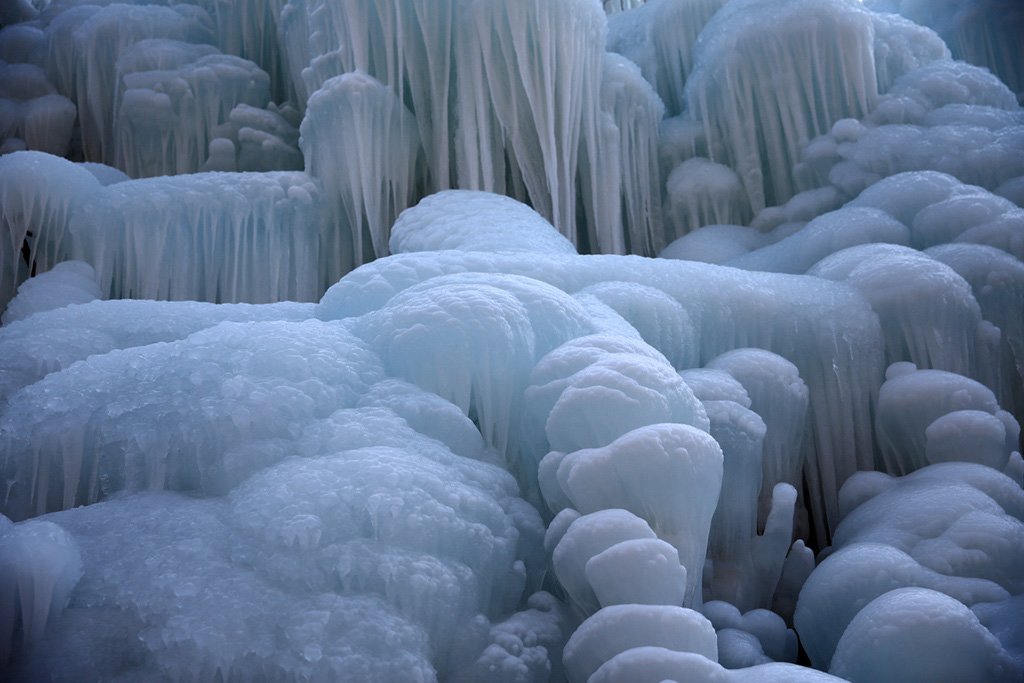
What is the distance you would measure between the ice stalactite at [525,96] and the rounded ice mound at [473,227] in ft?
1.52

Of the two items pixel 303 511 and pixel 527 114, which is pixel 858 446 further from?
pixel 527 114

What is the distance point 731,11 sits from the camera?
657cm

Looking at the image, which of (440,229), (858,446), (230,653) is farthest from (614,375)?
(440,229)

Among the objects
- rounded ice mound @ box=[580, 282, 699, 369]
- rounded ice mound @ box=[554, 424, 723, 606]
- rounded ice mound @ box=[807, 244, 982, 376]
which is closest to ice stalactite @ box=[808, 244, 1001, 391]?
rounded ice mound @ box=[807, 244, 982, 376]

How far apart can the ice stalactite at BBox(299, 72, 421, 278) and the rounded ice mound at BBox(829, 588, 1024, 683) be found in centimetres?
423

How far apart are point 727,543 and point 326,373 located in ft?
5.95

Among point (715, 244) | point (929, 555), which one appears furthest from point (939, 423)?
point (715, 244)

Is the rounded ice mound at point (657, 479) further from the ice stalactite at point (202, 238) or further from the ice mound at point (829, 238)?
the ice stalactite at point (202, 238)

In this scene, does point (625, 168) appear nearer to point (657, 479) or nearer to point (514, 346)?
point (514, 346)

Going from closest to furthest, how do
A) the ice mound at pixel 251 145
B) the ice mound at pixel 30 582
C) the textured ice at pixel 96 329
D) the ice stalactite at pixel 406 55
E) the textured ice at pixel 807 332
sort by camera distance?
1. the ice mound at pixel 30 582
2. the textured ice at pixel 96 329
3. the textured ice at pixel 807 332
4. the ice stalactite at pixel 406 55
5. the ice mound at pixel 251 145

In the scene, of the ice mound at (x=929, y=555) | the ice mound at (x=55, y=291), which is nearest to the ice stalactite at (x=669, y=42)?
the ice mound at (x=929, y=555)

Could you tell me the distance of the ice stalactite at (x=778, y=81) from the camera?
593cm

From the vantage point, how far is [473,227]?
464 cm

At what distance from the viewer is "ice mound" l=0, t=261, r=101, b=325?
15.5ft
